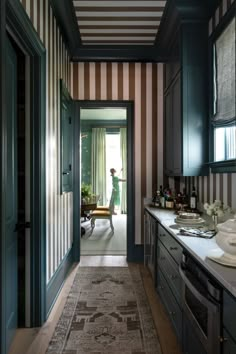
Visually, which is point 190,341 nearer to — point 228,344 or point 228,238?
point 228,344

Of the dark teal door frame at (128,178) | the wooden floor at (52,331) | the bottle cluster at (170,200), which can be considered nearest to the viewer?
the wooden floor at (52,331)

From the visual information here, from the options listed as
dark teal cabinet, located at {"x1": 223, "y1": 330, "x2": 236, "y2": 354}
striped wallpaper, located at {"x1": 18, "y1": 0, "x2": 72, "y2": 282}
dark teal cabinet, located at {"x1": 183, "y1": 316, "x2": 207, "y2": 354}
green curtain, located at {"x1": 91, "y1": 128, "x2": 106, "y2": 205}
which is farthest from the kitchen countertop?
green curtain, located at {"x1": 91, "y1": 128, "x2": 106, "y2": 205}

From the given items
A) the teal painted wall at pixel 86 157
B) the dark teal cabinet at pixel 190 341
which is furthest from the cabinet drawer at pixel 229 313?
the teal painted wall at pixel 86 157

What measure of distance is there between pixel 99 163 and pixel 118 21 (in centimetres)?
564

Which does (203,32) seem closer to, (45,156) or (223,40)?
(223,40)

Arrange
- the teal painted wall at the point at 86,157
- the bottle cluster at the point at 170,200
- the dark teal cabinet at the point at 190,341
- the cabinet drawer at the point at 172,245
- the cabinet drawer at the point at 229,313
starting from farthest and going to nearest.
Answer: the teal painted wall at the point at 86,157, the bottle cluster at the point at 170,200, the cabinet drawer at the point at 172,245, the dark teal cabinet at the point at 190,341, the cabinet drawer at the point at 229,313

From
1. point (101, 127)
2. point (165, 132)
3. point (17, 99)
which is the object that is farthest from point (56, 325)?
point (101, 127)

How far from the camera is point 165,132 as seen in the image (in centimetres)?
388

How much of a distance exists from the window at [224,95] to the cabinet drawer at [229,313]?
140 cm

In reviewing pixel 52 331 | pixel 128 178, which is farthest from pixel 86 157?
pixel 52 331

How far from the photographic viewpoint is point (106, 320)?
Result: 2.38 metres

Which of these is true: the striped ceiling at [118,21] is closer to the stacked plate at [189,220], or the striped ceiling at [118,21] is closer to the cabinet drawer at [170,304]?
the stacked plate at [189,220]

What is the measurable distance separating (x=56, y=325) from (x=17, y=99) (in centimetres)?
190

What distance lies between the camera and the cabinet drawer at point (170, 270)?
6.29ft
